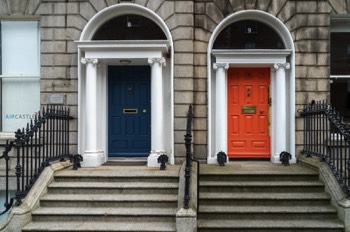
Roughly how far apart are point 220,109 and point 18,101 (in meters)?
4.63

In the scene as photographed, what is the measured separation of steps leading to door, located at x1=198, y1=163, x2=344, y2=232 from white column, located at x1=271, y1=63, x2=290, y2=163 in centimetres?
97

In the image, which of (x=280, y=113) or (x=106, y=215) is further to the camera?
(x=280, y=113)

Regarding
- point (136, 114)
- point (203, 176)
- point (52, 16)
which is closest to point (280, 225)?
point (203, 176)

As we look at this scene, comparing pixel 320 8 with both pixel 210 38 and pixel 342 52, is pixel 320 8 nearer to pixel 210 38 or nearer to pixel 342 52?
pixel 342 52

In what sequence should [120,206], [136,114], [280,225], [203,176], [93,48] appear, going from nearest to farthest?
[280,225], [120,206], [203,176], [93,48], [136,114]

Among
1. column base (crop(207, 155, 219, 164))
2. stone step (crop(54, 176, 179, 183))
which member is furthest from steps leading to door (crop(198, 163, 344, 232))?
column base (crop(207, 155, 219, 164))

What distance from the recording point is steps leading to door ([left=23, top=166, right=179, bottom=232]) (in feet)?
16.4

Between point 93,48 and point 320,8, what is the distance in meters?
5.12

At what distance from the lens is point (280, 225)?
4.94 meters

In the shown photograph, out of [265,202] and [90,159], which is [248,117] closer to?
[265,202]

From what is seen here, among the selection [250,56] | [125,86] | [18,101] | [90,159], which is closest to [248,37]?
[250,56]

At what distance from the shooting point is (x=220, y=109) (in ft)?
23.5

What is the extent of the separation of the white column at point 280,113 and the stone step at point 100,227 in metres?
3.38

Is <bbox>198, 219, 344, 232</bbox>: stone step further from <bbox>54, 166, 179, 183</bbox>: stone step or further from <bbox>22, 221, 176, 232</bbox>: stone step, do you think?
<bbox>54, 166, 179, 183</bbox>: stone step
